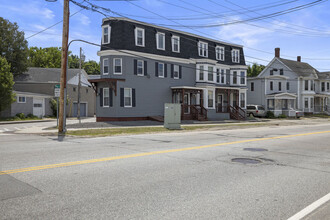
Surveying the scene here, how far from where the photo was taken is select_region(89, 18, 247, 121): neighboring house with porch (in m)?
27.8

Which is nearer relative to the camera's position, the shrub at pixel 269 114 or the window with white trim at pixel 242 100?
the window with white trim at pixel 242 100

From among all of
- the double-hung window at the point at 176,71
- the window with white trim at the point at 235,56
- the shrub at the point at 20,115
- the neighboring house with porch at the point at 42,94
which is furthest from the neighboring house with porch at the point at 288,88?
the shrub at the point at 20,115

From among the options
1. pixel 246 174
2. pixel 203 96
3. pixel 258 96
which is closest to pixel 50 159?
pixel 246 174

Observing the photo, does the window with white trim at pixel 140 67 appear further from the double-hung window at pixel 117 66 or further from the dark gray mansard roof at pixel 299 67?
the dark gray mansard roof at pixel 299 67

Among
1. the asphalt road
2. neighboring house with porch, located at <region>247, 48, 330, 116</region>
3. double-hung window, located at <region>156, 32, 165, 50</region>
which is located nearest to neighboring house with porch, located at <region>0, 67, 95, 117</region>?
double-hung window, located at <region>156, 32, 165, 50</region>

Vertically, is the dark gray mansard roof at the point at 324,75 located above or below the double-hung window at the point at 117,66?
above

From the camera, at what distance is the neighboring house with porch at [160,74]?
27.8 m

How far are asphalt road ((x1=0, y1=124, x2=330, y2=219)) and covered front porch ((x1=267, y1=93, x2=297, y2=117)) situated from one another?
129 feet

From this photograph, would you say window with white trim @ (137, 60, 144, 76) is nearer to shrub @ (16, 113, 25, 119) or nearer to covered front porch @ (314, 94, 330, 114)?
shrub @ (16, 113, 25, 119)

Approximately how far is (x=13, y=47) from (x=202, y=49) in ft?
106

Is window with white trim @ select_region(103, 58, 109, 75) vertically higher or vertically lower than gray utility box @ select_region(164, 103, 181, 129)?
higher

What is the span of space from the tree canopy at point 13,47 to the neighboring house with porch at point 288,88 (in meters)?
39.0

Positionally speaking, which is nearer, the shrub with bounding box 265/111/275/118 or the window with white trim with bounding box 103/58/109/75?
the window with white trim with bounding box 103/58/109/75

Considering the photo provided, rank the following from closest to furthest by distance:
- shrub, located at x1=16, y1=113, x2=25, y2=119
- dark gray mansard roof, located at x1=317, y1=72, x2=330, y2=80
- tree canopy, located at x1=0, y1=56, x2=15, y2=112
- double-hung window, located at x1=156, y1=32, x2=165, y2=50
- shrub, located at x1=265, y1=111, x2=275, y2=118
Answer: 1. double-hung window, located at x1=156, y1=32, x2=165, y2=50
2. tree canopy, located at x1=0, y1=56, x2=15, y2=112
3. shrub, located at x1=16, y1=113, x2=25, y2=119
4. shrub, located at x1=265, y1=111, x2=275, y2=118
5. dark gray mansard roof, located at x1=317, y1=72, x2=330, y2=80
